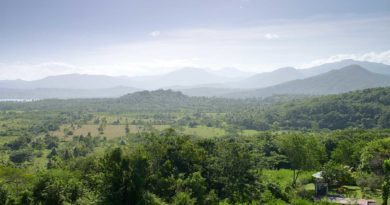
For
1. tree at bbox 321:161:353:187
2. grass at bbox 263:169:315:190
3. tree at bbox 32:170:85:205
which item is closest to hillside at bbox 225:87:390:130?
grass at bbox 263:169:315:190

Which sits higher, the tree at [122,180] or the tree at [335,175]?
the tree at [122,180]

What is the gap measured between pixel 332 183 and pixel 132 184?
1011 inches

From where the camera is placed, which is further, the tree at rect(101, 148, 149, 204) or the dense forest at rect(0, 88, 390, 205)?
the dense forest at rect(0, 88, 390, 205)

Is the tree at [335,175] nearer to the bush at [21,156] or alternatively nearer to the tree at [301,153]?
the tree at [301,153]

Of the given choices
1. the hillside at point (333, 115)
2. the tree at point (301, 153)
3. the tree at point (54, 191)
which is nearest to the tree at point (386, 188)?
the tree at point (301, 153)

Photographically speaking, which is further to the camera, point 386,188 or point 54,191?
point 386,188

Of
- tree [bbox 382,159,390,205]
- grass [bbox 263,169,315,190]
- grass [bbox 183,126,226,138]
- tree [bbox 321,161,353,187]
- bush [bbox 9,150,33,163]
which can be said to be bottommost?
bush [bbox 9,150,33,163]

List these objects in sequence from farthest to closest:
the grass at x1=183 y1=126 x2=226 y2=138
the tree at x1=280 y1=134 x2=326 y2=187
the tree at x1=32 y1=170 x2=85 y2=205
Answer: the grass at x1=183 y1=126 x2=226 y2=138 → the tree at x1=280 y1=134 x2=326 y2=187 → the tree at x1=32 y1=170 x2=85 y2=205

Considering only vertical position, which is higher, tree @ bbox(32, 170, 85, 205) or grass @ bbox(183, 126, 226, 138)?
tree @ bbox(32, 170, 85, 205)

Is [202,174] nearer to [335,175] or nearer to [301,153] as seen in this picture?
[301,153]

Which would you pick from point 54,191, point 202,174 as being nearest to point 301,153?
point 202,174

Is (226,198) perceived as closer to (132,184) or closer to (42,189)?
(132,184)

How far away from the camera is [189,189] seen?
25453 millimetres

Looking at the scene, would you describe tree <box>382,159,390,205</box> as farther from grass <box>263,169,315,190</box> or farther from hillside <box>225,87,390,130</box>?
hillside <box>225,87,390,130</box>
